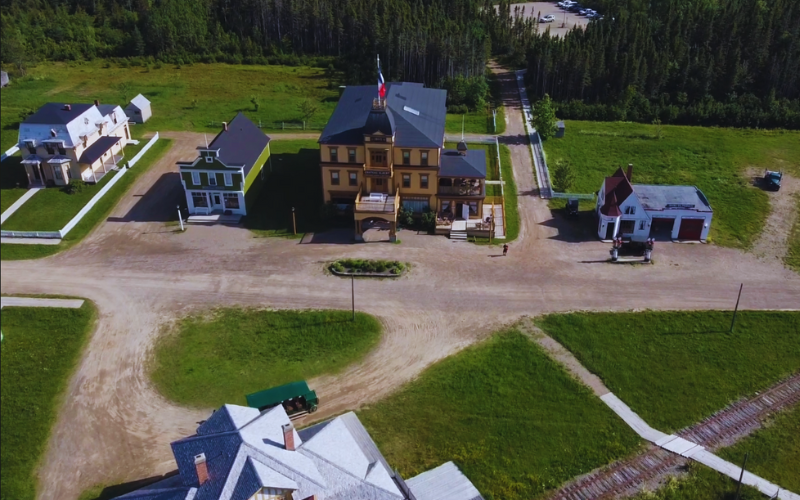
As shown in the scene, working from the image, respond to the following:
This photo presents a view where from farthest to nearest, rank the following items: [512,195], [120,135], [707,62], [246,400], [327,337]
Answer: [707,62]
[120,135]
[512,195]
[327,337]
[246,400]

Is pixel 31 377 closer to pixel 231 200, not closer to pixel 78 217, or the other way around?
pixel 78 217

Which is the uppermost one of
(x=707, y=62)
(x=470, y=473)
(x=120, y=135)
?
(x=707, y=62)

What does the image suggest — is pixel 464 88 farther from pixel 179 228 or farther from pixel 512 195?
pixel 179 228

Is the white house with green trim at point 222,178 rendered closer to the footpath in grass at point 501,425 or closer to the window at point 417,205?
the window at point 417,205

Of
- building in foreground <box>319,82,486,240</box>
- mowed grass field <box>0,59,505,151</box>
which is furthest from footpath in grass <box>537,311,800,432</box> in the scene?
mowed grass field <box>0,59,505,151</box>

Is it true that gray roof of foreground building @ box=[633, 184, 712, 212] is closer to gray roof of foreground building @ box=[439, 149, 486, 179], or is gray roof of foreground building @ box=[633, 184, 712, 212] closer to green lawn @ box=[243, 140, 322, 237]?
gray roof of foreground building @ box=[439, 149, 486, 179]

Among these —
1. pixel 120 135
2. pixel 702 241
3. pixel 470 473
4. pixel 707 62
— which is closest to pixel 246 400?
pixel 470 473
